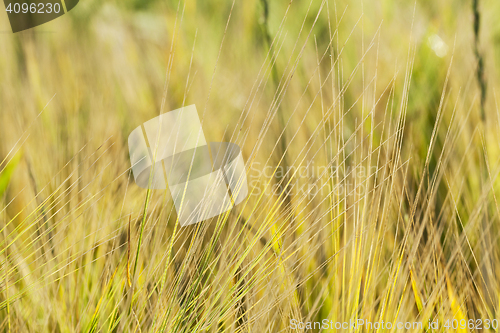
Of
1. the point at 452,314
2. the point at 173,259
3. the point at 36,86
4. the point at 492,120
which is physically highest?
the point at 36,86

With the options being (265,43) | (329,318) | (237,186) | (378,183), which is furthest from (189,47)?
(329,318)

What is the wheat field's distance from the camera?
1.30 ft

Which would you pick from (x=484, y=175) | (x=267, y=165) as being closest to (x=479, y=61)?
(x=484, y=175)

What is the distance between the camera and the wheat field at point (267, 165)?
15.5 inches

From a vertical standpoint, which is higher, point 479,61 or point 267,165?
point 479,61

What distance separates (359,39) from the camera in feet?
1.39

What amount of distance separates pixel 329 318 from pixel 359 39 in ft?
1.39

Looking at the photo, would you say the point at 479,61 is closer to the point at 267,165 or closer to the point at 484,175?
the point at 484,175

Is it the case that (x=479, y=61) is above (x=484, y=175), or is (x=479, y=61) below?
above

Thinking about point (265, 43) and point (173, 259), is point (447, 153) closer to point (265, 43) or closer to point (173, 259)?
point (265, 43)

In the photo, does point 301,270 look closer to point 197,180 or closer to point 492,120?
point 197,180

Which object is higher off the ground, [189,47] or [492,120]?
[189,47]

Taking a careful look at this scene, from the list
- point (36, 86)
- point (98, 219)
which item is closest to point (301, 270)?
point (98, 219)

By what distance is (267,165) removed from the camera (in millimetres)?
421
